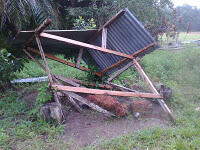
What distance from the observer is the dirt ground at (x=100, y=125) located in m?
3.59

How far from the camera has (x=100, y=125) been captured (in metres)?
4.07

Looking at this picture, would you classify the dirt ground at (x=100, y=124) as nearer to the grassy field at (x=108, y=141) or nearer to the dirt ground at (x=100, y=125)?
the dirt ground at (x=100, y=125)

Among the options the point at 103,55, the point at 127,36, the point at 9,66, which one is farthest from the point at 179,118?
the point at 9,66

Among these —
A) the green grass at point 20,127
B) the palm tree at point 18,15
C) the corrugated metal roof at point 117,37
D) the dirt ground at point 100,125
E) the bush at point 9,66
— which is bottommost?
the dirt ground at point 100,125

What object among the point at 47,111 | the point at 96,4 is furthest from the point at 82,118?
the point at 96,4

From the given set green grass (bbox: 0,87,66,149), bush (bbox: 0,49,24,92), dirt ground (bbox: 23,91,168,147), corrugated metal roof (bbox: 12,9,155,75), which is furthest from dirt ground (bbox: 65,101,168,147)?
bush (bbox: 0,49,24,92)

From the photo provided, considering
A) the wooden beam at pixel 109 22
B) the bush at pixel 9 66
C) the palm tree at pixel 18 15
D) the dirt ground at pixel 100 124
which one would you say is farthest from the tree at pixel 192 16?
the bush at pixel 9 66

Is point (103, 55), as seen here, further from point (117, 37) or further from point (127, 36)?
point (127, 36)

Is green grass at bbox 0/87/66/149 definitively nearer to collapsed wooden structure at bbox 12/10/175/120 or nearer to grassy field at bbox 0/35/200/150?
grassy field at bbox 0/35/200/150

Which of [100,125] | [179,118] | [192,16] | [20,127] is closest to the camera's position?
[20,127]

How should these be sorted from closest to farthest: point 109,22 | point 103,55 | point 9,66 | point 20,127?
point 20,127, point 109,22, point 9,66, point 103,55

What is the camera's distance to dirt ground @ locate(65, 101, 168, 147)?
3.59 metres

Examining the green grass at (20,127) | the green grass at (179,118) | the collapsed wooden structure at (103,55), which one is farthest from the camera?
the collapsed wooden structure at (103,55)

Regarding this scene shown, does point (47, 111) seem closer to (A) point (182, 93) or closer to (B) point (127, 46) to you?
(B) point (127, 46)
